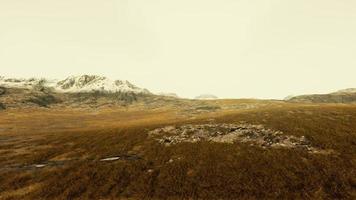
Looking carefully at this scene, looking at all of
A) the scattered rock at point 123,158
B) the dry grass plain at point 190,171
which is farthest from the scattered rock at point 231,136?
the scattered rock at point 123,158

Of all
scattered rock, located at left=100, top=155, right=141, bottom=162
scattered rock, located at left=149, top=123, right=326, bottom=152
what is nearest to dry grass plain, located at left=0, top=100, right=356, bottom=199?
scattered rock, located at left=100, top=155, right=141, bottom=162

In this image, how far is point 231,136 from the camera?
127 feet

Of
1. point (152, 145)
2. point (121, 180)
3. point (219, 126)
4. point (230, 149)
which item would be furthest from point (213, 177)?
point (219, 126)

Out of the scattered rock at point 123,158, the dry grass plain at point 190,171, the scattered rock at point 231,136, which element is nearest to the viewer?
the dry grass plain at point 190,171

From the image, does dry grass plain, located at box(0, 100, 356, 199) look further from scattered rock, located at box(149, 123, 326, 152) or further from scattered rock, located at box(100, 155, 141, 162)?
scattered rock, located at box(149, 123, 326, 152)

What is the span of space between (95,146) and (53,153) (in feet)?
23.1

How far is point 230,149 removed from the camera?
32.2m

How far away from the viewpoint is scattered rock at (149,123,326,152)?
33031 millimetres

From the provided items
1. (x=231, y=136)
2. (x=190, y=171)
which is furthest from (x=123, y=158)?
(x=231, y=136)

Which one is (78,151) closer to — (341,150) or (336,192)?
(336,192)

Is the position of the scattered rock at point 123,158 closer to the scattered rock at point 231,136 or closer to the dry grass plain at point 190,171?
the dry grass plain at point 190,171

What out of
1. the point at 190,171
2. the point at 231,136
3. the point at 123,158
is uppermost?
the point at 231,136

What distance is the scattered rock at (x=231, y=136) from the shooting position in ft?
108

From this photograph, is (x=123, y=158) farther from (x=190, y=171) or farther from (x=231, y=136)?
(x=231, y=136)
